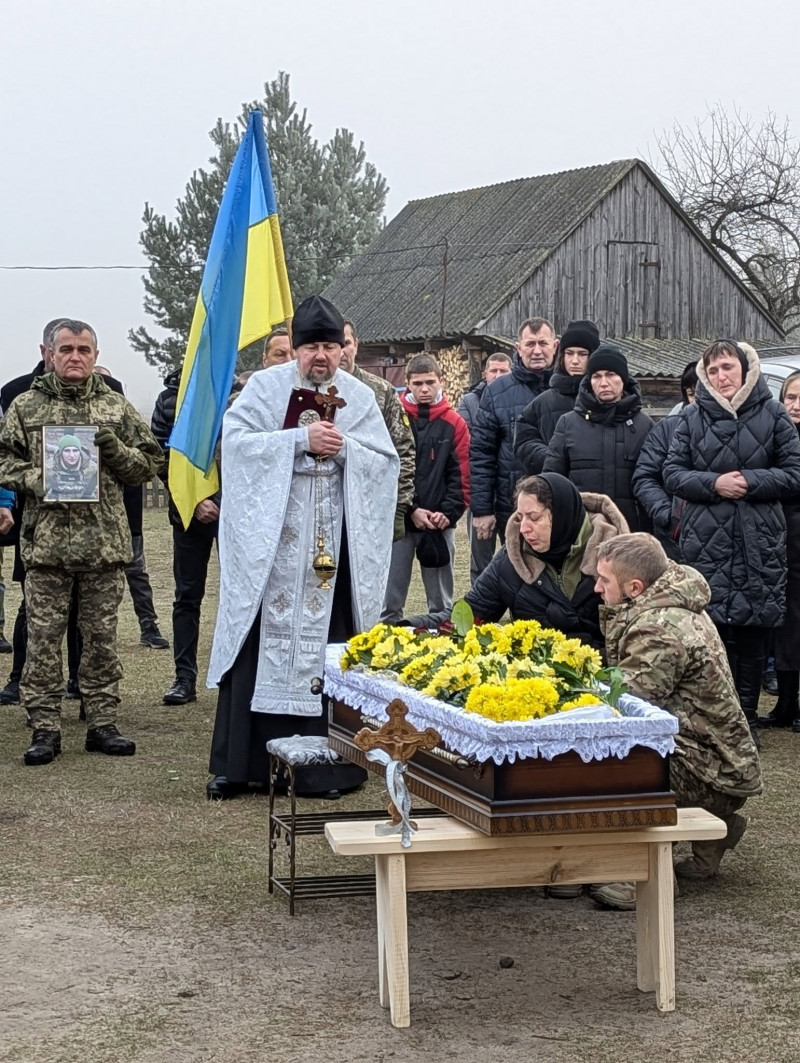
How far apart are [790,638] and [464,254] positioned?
30276 mm

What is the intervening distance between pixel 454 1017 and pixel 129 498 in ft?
21.7

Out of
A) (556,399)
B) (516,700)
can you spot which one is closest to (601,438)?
(556,399)

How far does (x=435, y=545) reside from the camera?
10.1 metres

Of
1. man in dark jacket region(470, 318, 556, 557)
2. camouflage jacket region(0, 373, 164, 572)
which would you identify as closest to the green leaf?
camouflage jacket region(0, 373, 164, 572)

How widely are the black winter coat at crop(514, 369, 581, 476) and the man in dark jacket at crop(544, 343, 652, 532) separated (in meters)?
0.41

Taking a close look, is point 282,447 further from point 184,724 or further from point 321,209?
point 321,209

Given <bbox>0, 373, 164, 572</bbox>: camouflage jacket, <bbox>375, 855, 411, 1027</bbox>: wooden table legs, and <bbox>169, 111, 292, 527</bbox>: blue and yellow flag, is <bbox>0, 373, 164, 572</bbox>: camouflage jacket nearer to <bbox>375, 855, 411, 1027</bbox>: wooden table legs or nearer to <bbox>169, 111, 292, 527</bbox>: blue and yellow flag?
<bbox>169, 111, 292, 527</bbox>: blue and yellow flag

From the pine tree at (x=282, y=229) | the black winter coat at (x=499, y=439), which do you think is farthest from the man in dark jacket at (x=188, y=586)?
the pine tree at (x=282, y=229)

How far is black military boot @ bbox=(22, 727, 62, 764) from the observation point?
7.54 m

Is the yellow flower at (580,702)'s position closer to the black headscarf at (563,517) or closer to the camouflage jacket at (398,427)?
the black headscarf at (563,517)

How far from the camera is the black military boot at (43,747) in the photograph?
7.54 metres

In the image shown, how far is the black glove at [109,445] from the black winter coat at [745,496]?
2.72 meters

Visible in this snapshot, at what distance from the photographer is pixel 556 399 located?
888cm

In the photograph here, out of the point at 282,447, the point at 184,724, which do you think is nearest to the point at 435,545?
the point at 184,724
